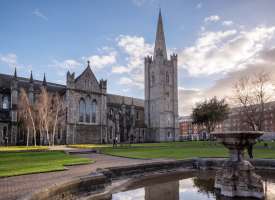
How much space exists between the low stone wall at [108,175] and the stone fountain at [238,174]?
15.7 feet

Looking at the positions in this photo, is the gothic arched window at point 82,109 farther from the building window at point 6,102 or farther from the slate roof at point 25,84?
the building window at point 6,102

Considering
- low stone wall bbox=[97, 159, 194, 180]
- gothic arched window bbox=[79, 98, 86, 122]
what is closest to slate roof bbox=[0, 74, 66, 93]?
gothic arched window bbox=[79, 98, 86, 122]

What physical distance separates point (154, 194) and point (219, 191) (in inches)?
103

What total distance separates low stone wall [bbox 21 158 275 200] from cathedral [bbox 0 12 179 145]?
139 feet

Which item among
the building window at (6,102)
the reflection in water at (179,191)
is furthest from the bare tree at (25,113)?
the reflection in water at (179,191)

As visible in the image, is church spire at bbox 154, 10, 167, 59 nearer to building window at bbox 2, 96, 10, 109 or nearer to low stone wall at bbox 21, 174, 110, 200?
building window at bbox 2, 96, 10, 109

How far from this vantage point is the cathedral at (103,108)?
53.8m

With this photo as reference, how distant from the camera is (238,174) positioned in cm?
918

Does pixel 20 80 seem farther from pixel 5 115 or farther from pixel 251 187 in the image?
pixel 251 187

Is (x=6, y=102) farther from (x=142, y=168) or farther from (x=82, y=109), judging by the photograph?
(x=142, y=168)

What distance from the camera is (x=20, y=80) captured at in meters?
58.9

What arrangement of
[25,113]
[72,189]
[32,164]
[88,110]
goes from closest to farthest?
[72,189] < [32,164] < [25,113] < [88,110]

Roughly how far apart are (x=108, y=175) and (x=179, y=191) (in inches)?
139

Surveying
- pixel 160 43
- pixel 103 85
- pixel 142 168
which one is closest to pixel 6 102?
pixel 103 85
